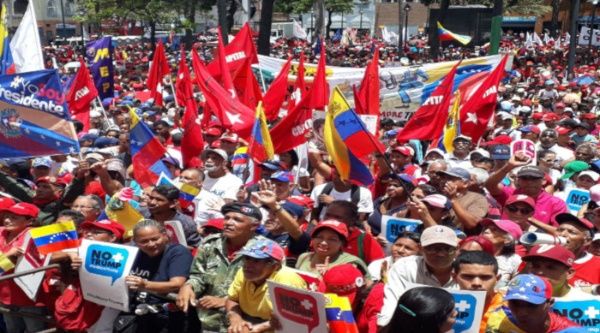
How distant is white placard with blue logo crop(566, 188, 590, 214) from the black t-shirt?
3.81 metres

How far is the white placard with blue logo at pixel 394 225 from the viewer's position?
5855 millimetres

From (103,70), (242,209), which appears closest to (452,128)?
(242,209)

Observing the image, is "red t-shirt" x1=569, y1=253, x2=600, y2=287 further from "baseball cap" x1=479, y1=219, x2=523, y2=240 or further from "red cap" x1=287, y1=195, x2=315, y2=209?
"red cap" x1=287, y1=195, x2=315, y2=209

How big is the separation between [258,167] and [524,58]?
25208 millimetres

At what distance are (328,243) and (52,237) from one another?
190 centimetres

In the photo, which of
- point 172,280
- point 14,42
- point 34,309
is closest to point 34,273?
point 34,309

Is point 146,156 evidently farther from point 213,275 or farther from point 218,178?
point 213,275

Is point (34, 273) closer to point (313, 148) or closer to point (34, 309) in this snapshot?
point (34, 309)

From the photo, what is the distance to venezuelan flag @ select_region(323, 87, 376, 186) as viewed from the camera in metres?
6.96

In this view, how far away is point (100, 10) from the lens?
42906 mm

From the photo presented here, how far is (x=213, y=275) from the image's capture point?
537 centimetres

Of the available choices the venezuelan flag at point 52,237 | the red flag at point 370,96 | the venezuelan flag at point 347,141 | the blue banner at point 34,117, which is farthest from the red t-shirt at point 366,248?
the red flag at point 370,96

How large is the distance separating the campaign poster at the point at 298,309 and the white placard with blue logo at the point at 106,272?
122cm

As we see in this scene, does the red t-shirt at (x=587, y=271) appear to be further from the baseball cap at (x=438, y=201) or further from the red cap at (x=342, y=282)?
the red cap at (x=342, y=282)
